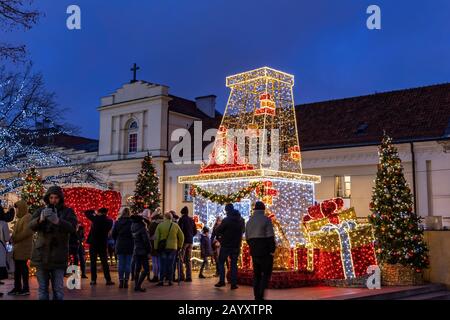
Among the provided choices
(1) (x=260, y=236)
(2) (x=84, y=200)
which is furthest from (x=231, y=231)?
(2) (x=84, y=200)

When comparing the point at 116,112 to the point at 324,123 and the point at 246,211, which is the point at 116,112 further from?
the point at 246,211

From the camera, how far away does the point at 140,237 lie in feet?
39.0

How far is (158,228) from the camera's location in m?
12.6

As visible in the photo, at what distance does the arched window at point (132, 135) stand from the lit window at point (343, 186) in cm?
1415

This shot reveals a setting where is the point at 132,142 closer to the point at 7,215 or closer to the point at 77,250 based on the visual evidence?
the point at 77,250

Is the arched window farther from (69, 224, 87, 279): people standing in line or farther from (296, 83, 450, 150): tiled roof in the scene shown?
(69, 224, 87, 279): people standing in line

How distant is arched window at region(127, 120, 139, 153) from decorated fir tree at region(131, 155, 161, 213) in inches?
→ 423

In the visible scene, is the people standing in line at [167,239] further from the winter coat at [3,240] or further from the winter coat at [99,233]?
the winter coat at [3,240]

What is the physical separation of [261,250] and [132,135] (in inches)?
1070

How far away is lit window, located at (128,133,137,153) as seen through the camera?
118 feet

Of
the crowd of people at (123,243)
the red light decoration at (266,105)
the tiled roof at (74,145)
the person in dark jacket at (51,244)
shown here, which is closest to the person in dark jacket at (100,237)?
the crowd of people at (123,243)

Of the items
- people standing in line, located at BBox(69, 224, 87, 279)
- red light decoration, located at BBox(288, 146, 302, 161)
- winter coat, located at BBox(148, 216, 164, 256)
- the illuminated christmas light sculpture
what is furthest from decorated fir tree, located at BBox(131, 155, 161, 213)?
→ winter coat, located at BBox(148, 216, 164, 256)

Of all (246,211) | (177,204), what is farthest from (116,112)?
(246,211)

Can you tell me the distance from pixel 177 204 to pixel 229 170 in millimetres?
17639
